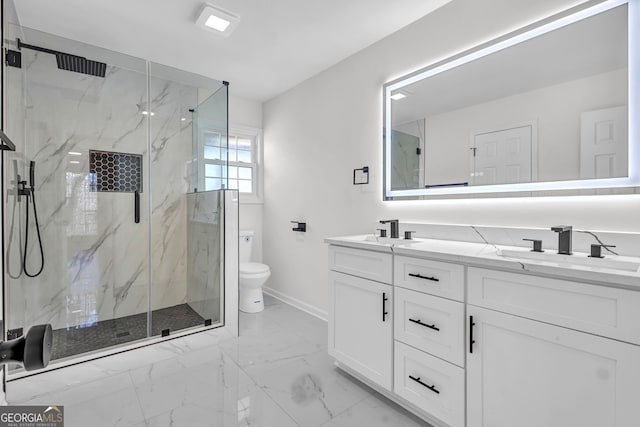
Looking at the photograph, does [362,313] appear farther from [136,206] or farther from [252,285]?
[136,206]

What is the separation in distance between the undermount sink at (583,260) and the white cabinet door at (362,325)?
655 millimetres

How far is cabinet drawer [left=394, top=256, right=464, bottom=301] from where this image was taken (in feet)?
4.77

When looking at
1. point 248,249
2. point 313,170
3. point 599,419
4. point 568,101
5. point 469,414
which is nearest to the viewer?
point 599,419

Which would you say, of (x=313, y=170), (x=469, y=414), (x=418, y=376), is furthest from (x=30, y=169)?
(x=469, y=414)

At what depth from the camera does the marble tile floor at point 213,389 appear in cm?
164

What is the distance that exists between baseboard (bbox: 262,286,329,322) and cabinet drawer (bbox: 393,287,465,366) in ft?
4.56

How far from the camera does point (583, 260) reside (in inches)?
51.3

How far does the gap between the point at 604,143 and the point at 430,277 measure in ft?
3.40

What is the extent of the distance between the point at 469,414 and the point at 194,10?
9.38ft

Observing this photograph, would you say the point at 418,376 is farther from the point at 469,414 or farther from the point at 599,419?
the point at 599,419

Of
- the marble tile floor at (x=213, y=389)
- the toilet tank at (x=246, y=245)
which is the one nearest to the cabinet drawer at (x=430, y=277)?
the marble tile floor at (x=213, y=389)

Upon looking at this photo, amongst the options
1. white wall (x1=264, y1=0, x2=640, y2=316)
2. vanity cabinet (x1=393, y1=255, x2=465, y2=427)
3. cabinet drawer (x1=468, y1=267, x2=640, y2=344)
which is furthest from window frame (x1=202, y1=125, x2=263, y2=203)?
cabinet drawer (x1=468, y1=267, x2=640, y2=344)

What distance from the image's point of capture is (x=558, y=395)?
116 centimetres
